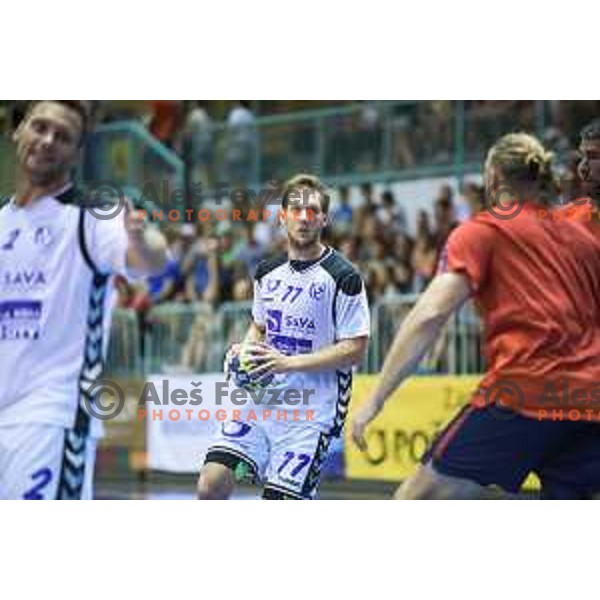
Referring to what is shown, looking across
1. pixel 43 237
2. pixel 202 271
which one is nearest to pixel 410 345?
pixel 43 237

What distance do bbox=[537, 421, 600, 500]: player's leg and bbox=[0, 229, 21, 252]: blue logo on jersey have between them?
7.60 feet

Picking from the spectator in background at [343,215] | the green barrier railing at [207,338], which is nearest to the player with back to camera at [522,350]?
the spectator in background at [343,215]

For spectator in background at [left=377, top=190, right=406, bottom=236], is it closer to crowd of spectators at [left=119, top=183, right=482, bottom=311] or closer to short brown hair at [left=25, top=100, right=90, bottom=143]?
crowd of spectators at [left=119, top=183, right=482, bottom=311]

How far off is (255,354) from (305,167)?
13.0ft

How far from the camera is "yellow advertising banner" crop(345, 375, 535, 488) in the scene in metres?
Answer: 11.9

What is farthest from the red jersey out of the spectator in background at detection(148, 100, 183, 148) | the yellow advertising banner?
the spectator in background at detection(148, 100, 183, 148)

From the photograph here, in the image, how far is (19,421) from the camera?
6309mm

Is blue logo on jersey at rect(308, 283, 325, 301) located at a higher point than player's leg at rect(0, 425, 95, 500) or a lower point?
higher

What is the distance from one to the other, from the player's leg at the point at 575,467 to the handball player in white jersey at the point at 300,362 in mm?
1411

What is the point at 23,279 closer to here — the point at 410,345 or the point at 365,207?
the point at 410,345

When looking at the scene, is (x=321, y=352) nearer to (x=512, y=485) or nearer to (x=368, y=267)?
(x=512, y=485)

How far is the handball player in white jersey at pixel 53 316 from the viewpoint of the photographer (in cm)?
629

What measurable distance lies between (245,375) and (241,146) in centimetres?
500
